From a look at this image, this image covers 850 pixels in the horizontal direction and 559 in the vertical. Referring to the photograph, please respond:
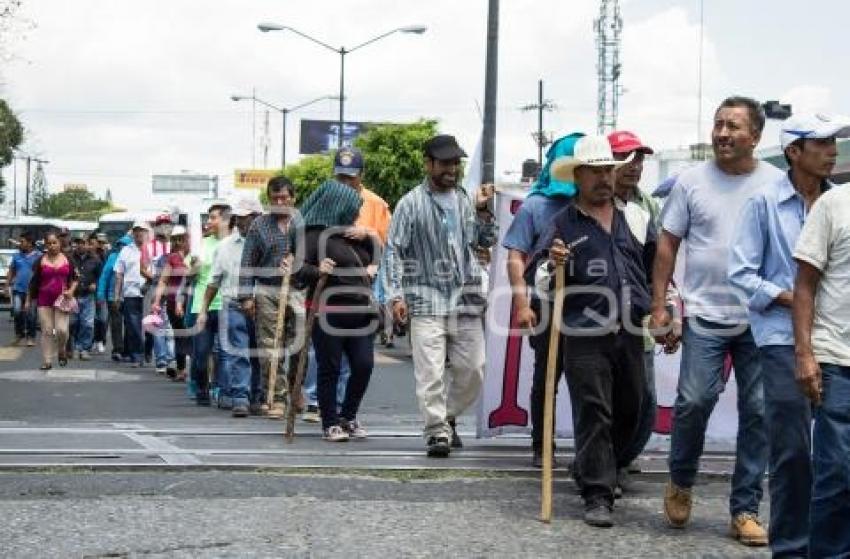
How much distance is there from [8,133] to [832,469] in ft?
195

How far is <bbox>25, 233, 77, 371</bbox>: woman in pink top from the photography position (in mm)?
17750

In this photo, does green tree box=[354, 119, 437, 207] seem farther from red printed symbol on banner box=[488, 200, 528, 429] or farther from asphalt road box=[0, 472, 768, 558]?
asphalt road box=[0, 472, 768, 558]

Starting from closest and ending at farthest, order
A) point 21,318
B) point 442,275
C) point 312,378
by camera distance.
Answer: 1. point 442,275
2. point 312,378
3. point 21,318

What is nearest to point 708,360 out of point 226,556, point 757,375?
point 757,375

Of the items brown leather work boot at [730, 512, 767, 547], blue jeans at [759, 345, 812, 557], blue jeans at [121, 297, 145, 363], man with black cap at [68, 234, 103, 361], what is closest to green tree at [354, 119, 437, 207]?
man with black cap at [68, 234, 103, 361]

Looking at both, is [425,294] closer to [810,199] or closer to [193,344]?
[810,199]

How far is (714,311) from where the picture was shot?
636 centimetres

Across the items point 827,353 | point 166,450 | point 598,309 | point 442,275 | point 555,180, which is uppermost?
point 555,180

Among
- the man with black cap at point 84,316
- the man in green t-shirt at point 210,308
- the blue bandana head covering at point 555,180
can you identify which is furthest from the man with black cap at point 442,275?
the man with black cap at point 84,316

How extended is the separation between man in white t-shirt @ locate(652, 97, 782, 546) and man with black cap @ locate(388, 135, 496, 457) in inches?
92.2

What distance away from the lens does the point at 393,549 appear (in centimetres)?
568

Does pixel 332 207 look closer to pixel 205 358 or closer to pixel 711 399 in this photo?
pixel 205 358

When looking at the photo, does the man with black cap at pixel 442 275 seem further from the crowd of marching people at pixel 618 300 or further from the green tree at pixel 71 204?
the green tree at pixel 71 204

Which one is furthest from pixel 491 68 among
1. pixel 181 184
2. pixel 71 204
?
pixel 71 204
